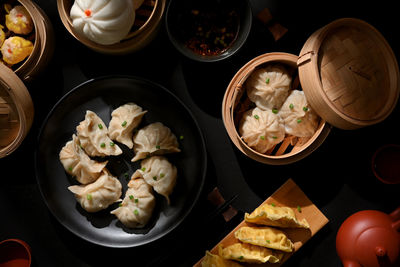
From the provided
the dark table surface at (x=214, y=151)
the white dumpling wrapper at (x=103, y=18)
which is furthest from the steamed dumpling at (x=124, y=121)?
the white dumpling wrapper at (x=103, y=18)

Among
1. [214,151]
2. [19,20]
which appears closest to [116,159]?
[214,151]

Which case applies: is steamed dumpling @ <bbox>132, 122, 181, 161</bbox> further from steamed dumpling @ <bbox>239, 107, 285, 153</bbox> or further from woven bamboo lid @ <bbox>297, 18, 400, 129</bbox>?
woven bamboo lid @ <bbox>297, 18, 400, 129</bbox>

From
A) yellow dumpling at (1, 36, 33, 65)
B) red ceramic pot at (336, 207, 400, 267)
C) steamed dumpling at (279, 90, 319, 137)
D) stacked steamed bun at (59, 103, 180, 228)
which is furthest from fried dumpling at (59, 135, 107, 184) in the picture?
red ceramic pot at (336, 207, 400, 267)

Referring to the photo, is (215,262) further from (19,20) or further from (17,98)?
(19,20)

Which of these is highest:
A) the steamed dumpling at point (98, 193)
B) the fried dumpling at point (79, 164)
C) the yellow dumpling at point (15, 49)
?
the yellow dumpling at point (15, 49)

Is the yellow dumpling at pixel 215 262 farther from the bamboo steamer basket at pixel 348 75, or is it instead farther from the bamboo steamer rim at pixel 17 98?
the bamboo steamer rim at pixel 17 98

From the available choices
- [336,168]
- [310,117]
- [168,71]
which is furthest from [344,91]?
[168,71]
